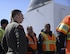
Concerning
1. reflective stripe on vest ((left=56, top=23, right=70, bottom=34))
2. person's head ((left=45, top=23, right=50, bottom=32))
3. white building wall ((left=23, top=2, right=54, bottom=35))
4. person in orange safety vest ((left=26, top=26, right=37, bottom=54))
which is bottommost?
person in orange safety vest ((left=26, top=26, right=37, bottom=54))

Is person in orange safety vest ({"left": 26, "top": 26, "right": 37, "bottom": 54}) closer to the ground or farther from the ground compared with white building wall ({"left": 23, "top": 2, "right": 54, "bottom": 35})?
closer to the ground

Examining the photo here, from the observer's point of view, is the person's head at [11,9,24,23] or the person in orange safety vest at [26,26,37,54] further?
the person in orange safety vest at [26,26,37,54]

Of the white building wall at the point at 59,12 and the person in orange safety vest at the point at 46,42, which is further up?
the white building wall at the point at 59,12

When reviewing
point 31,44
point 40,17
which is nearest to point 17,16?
point 31,44

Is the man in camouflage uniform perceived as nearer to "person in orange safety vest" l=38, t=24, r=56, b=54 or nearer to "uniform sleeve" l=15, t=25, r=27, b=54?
"uniform sleeve" l=15, t=25, r=27, b=54

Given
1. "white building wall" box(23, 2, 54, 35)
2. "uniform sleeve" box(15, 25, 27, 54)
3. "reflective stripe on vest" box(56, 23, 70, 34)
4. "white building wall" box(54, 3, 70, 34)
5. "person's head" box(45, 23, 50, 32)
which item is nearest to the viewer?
"uniform sleeve" box(15, 25, 27, 54)

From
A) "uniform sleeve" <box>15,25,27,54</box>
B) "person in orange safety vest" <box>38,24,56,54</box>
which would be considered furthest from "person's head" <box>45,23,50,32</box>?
"uniform sleeve" <box>15,25,27,54</box>

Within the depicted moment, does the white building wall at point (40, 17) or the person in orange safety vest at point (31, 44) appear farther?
the white building wall at point (40, 17)

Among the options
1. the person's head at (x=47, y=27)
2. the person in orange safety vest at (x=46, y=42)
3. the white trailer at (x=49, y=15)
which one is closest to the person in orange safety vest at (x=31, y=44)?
the person in orange safety vest at (x=46, y=42)

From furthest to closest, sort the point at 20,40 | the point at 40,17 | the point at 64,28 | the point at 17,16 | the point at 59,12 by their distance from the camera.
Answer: the point at 40,17
the point at 59,12
the point at 64,28
the point at 17,16
the point at 20,40

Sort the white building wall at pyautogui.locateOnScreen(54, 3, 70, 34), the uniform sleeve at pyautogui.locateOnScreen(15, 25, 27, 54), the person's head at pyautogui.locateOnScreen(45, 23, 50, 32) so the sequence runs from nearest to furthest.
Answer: the uniform sleeve at pyautogui.locateOnScreen(15, 25, 27, 54)
the person's head at pyautogui.locateOnScreen(45, 23, 50, 32)
the white building wall at pyautogui.locateOnScreen(54, 3, 70, 34)

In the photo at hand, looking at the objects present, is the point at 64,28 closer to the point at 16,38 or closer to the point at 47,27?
the point at 16,38

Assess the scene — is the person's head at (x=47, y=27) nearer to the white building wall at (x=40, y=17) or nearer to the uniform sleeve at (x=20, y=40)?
the uniform sleeve at (x=20, y=40)

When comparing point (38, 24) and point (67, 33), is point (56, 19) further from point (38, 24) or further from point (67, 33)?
point (67, 33)
